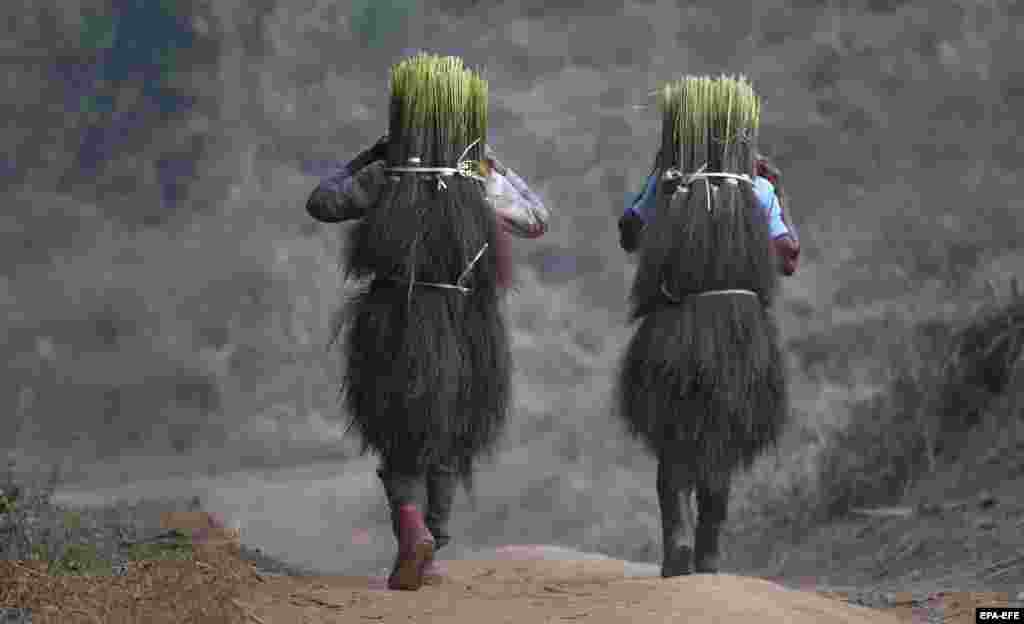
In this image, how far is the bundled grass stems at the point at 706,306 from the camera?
19.1 feet

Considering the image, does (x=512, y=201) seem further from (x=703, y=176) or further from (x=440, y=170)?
(x=703, y=176)

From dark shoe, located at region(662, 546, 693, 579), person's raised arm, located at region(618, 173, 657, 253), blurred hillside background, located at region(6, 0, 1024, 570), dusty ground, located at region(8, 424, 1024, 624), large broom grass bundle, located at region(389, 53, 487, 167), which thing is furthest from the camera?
blurred hillside background, located at region(6, 0, 1024, 570)

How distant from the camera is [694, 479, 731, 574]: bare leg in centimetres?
591

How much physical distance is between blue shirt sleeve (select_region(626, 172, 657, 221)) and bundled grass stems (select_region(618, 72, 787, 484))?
0.09 metres

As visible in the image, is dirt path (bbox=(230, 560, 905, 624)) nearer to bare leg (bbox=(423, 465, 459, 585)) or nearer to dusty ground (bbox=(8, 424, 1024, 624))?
dusty ground (bbox=(8, 424, 1024, 624))

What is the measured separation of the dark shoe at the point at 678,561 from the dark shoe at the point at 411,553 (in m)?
0.88

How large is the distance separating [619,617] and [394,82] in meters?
2.44

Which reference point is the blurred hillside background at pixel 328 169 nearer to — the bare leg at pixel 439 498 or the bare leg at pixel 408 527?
the bare leg at pixel 439 498

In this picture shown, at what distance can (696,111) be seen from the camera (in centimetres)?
603

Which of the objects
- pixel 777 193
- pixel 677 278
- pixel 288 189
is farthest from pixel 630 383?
pixel 288 189

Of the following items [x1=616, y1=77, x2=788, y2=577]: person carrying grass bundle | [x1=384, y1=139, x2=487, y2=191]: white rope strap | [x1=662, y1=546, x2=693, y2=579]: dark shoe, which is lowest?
[x1=662, y1=546, x2=693, y2=579]: dark shoe

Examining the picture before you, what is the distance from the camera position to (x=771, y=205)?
6.19m

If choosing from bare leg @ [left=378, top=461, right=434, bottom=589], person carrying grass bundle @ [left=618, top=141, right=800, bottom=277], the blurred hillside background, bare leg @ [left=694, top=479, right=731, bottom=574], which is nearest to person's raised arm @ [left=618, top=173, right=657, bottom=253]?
person carrying grass bundle @ [left=618, top=141, right=800, bottom=277]

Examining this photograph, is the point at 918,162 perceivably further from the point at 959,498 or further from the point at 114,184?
the point at 959,498
